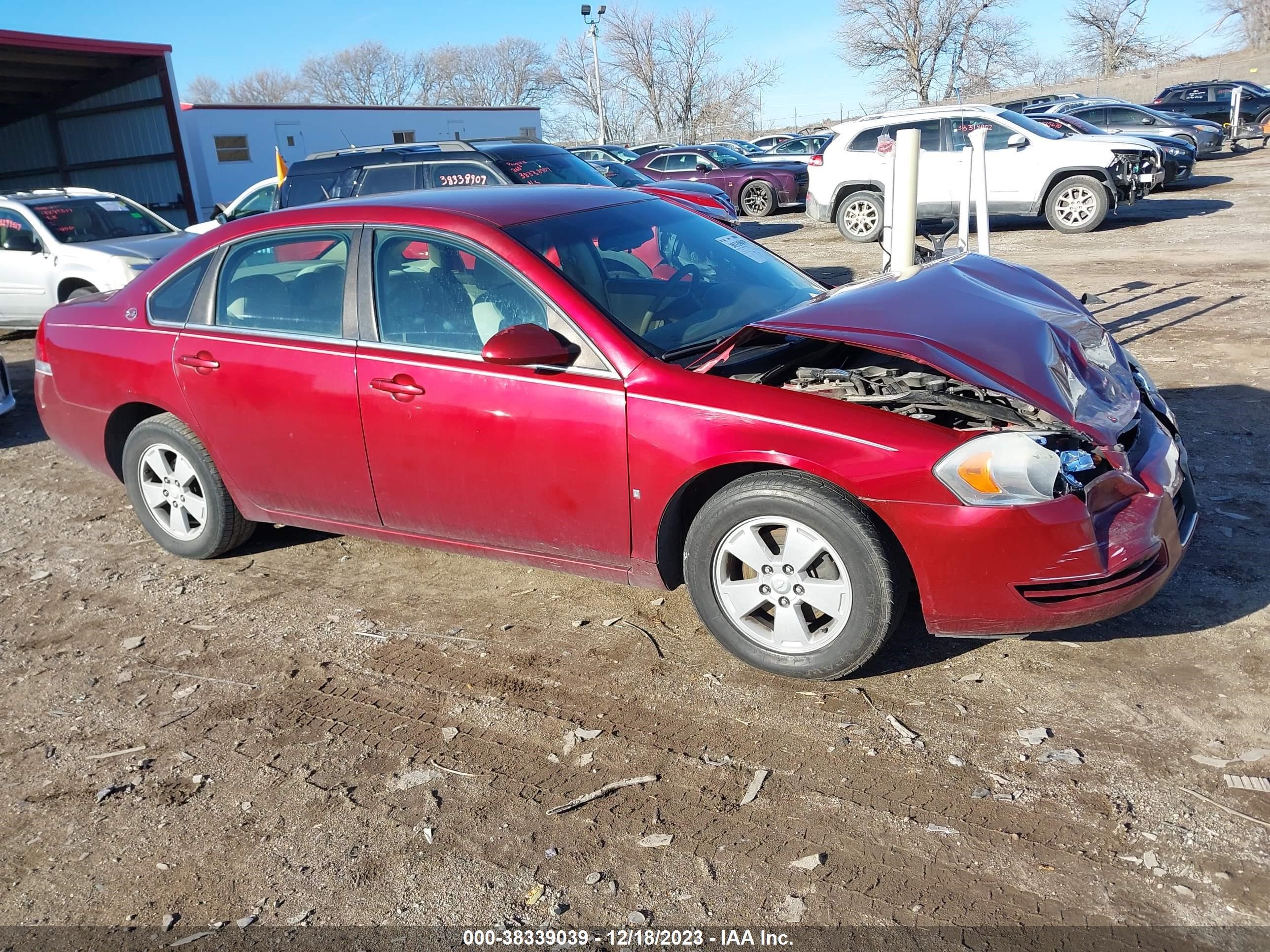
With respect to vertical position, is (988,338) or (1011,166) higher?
(1011,166)

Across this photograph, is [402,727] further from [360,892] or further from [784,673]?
[784,673]

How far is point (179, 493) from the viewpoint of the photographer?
5020 millimetres

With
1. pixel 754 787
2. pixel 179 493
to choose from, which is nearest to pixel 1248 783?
pixel 754 787

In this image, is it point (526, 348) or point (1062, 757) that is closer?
point (1062, 757)

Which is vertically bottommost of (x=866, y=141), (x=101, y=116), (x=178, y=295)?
(x=178, y=295)

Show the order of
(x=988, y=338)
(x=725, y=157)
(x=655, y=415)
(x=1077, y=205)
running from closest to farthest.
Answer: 1. (x=655, y=415)
2. (x=988, y=338)
3. (x=1077, y=205)
4. (x=725, y=157)

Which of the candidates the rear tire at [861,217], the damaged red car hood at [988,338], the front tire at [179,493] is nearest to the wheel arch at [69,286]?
the front tire at [179,493]

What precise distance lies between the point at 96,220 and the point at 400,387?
9.61 meters

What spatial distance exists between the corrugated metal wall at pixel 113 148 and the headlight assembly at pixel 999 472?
2209cm

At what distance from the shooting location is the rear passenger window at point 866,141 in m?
15.0

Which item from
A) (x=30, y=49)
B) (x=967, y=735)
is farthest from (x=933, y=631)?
(x=30, y=49)

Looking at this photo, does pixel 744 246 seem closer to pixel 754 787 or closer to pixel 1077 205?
pixel 754 787

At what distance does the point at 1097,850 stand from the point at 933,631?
2.84ft

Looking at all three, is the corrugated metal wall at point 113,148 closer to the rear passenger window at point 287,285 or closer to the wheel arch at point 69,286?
the wheel arch at point 69,286
